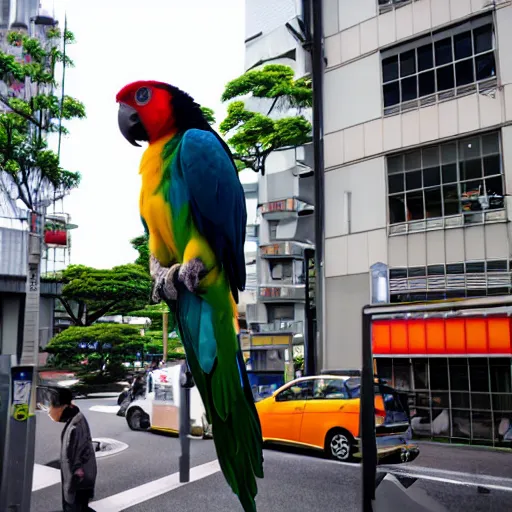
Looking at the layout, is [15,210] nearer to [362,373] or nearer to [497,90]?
[362,373]

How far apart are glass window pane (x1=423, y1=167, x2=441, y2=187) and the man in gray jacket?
1.50 metres

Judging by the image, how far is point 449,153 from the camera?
5.32 feet

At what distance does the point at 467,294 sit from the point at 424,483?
20.6 inches

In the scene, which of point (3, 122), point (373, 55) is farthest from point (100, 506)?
point (373, 55)

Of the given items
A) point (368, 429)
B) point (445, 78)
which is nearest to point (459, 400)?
point (368, 429)

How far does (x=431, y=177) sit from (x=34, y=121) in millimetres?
1640

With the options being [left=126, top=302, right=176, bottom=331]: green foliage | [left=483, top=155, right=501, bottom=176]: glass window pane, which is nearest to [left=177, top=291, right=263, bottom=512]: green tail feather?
[left=126, top=302, right=176, bottom=331]: green foliage

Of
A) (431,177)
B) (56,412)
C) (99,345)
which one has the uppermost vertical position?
(431,177)

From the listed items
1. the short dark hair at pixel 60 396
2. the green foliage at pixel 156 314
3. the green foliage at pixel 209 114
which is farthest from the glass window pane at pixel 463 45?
the short dark hair at pixel 60 396

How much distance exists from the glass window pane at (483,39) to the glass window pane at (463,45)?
0.02m

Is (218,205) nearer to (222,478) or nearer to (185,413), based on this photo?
(185,413)

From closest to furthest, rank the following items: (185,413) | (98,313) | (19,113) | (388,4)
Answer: (388,4) → (185,413) → (98,313) → (19,113)

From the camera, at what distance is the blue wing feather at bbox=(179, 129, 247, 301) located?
198 cm

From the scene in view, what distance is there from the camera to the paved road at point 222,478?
Answer: 58.7 inches
